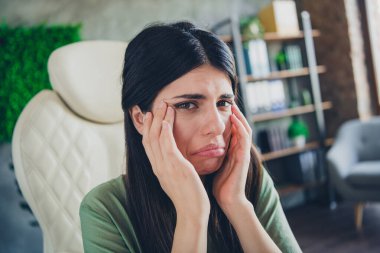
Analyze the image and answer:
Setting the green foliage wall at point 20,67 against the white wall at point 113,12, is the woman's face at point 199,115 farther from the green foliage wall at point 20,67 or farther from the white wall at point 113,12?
the green foliage wall at point 20,67

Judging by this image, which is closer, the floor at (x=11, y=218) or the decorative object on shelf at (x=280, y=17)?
the floor at (x=11, y=218)

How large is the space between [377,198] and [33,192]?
2.40m

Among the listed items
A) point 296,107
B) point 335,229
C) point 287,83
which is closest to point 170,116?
point 335,229

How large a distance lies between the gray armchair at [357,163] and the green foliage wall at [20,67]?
8.15ft

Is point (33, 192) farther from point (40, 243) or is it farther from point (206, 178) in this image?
point (40, 243)

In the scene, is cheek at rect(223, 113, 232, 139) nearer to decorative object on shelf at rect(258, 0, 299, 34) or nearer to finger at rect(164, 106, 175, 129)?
finger at rect(164, 106, 175, 129)

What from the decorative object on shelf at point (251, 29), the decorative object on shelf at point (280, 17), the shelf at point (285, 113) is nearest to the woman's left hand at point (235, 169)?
the shelf at point (285, 113)

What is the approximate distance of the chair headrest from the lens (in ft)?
3.94

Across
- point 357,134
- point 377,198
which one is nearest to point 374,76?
point 357,134

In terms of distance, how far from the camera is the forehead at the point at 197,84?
2.73ft

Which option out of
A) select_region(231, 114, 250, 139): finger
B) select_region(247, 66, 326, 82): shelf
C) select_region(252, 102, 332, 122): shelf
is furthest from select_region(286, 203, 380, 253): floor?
select_region(231, 114, 250, 139): finger

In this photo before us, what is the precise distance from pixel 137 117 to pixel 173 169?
22cm

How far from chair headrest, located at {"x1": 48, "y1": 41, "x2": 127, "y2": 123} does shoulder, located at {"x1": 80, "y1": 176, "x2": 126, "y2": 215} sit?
0.39 metres

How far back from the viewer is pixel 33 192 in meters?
1.10
